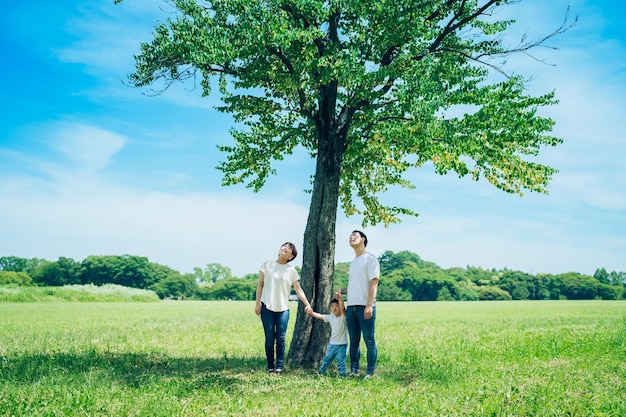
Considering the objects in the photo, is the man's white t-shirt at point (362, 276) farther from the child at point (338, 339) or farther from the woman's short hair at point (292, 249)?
the woman's short hair at point (292, 249)

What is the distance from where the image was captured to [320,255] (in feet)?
41.2

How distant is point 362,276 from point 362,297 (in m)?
0.42

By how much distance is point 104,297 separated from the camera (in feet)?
207

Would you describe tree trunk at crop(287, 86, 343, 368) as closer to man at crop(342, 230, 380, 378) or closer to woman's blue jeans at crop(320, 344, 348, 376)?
woman's blue jeans at crop(320, 344, 348, 376)

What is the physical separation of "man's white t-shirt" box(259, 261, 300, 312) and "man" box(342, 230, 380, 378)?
1285 mm

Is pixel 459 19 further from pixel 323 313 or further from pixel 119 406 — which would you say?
pixel 119 406

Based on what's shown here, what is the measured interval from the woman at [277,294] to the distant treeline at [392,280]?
84.5 meters

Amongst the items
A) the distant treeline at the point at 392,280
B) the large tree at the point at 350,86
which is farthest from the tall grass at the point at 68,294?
the large tree at the point at 350,86

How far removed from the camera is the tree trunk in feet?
40.7

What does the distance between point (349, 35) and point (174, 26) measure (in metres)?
4.29

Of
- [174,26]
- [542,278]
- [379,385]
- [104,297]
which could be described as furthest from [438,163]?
[542,278]

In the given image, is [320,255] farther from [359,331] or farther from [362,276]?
[359,331]

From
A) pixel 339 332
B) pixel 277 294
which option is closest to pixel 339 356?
pixel 339 332

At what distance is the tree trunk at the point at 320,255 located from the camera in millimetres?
12406
